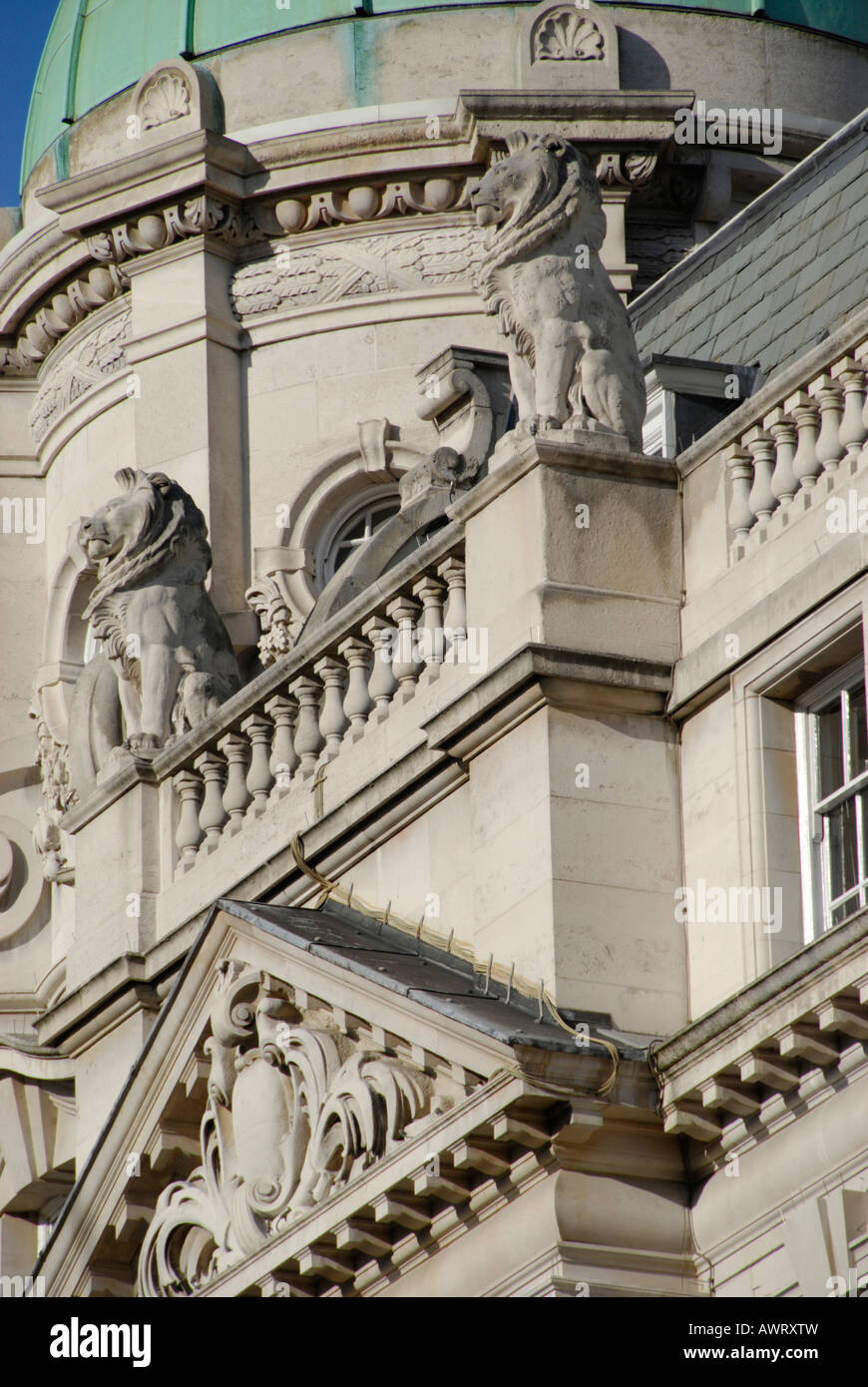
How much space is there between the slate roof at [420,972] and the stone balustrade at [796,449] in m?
2.62

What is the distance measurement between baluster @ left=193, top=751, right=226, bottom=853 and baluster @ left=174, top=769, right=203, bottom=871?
6cm

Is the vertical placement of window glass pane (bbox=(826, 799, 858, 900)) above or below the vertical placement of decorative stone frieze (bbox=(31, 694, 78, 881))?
below

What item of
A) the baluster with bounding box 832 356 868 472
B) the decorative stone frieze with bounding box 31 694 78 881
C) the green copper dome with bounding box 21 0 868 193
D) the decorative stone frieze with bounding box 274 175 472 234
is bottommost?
the baluster with bounding box 832 356 868 472

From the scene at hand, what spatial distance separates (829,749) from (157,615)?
21.2ft

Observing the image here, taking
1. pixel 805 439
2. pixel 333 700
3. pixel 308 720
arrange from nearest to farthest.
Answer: pixel 805 439
pixel 333 700
pixel 308 720

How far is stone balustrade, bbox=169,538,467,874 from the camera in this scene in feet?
71.8

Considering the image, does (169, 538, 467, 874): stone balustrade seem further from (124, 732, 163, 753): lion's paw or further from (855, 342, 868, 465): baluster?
(855, 342, 868, 465): baluster

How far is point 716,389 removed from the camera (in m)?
25.4

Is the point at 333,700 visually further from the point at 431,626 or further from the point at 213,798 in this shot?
the point at 213,798

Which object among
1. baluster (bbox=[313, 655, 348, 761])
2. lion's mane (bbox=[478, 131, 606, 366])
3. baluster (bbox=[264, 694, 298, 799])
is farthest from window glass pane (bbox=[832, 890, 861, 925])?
baluster (bbox=[264, 694, 298, 799])

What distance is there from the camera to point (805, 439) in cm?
2000

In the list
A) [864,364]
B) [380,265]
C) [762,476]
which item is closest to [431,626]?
[762,476]

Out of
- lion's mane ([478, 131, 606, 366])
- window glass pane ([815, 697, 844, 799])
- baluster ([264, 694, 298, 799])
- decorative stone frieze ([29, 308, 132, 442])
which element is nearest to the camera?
window glass pane ([815, 697, 844, 799])

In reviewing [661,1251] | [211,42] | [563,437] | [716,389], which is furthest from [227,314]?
[661,1251]
